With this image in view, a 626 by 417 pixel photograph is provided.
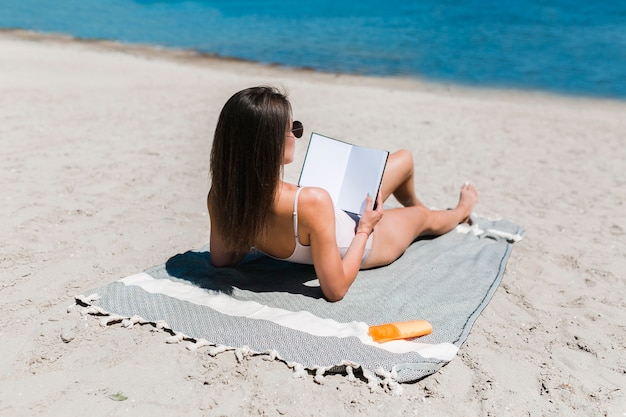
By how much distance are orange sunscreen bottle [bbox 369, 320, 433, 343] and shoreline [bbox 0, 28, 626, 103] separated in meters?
8.90

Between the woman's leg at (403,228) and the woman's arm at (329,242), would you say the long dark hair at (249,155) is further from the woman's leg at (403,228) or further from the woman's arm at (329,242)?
the woman's leg at (403,228)

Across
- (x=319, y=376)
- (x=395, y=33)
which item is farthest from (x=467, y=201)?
(x=395, y=33)

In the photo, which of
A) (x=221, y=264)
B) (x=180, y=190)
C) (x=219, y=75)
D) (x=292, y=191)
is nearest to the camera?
(x=292, y=191)

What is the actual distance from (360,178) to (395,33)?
51.9 ft

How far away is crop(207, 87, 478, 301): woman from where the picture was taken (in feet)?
8.87

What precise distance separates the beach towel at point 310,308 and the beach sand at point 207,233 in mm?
82

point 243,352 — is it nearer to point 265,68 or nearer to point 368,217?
point 368,217

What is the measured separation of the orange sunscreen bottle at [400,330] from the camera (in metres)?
2.91

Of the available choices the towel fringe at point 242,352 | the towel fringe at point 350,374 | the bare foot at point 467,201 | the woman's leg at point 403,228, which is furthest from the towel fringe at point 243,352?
the bare foot at point 467,201

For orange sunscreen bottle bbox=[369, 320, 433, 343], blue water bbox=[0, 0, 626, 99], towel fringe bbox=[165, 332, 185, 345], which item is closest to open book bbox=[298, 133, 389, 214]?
orange sunscreen bottle bbox=[369, 320, 433, 343]

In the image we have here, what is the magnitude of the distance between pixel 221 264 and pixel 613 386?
2.16 meters

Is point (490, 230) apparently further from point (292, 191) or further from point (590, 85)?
point (590, 85)

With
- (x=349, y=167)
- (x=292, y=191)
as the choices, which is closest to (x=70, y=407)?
(x=292, y=191)

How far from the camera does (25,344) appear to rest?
9.26 feet
